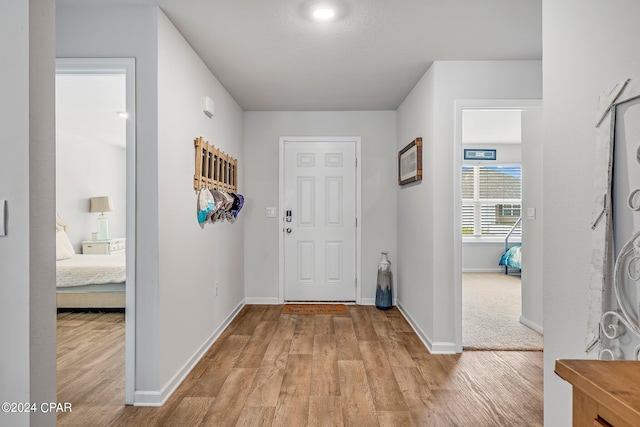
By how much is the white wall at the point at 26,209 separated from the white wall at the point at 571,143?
6.04ft

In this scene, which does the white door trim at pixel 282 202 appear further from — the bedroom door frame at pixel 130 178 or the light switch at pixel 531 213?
the bedroom door frame at pixel 130 178

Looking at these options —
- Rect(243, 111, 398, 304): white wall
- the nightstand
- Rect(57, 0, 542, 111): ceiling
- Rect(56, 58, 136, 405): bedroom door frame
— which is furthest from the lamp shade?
Rect(56, 58, 136, 405): bedroom door frame

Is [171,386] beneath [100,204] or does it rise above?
beneath

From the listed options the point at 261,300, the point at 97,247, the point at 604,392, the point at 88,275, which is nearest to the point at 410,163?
the point at 261,300

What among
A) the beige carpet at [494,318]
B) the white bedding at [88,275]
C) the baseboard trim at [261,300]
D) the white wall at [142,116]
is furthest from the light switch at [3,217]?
the baseboard trim at [261,300]

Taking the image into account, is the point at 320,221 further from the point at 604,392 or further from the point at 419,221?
the point at 604,392

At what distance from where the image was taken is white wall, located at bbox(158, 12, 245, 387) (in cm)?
217

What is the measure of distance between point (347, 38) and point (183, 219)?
5.57 ft

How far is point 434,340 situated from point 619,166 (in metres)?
2.11

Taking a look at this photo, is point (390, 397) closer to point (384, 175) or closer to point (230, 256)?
point (230, 256)

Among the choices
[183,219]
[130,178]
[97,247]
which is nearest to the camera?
[130,178]

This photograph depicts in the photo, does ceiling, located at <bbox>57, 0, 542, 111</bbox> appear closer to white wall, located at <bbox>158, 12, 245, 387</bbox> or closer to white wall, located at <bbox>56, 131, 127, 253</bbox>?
white wall, located at <bbox>158, 12, 245, 387</bbox>

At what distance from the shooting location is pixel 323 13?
2.14m

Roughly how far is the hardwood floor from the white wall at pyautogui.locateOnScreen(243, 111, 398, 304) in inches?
41.1
